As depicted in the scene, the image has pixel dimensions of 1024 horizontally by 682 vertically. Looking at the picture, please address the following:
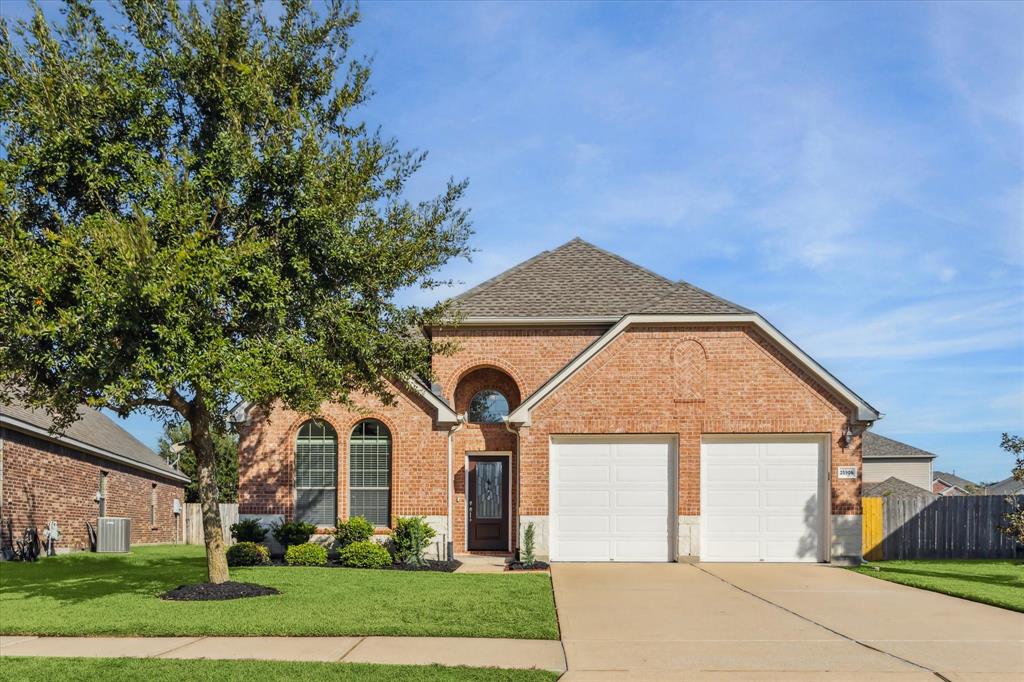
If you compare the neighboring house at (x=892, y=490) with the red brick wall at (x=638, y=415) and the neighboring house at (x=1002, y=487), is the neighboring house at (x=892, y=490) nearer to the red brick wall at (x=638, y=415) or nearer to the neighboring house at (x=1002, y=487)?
the red brick wall at (x=638, y=415)

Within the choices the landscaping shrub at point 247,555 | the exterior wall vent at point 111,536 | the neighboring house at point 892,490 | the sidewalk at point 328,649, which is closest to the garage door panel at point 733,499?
the landscaping shrub at point 247,555

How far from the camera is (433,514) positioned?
65.4ft

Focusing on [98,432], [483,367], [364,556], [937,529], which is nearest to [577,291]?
[483,367]

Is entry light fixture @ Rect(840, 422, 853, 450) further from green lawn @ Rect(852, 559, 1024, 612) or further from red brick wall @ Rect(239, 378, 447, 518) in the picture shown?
red brick wall @ Rect(239, 378, 447, 518)

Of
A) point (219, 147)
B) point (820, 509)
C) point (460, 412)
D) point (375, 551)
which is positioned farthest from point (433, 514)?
point (219, 147)

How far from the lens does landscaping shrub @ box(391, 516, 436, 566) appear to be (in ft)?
61.1

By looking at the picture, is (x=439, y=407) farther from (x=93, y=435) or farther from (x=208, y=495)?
(x=93, y=435)

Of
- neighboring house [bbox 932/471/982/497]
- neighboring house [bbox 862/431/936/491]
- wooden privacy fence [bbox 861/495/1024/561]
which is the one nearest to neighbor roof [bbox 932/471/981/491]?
neighboring house [bbox 932/471/982/497]

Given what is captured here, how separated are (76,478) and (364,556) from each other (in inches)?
497

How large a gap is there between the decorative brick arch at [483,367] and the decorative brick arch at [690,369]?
4070mm

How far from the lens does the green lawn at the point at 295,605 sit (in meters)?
10.6

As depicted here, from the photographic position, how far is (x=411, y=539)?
18.7 m

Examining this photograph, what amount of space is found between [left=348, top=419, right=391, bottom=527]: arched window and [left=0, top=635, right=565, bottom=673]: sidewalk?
33.1 feet

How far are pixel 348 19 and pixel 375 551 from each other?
10482 millimetres
